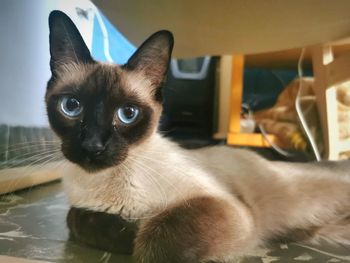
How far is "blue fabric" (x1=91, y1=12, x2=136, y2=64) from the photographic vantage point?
109 cm

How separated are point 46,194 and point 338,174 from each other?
100 cm

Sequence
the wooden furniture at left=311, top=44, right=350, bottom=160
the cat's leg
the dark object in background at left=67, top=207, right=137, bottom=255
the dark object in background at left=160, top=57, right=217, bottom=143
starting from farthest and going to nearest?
1. the dark object in background at left=160, top=57, right=217, bottom=143
2. the wooden furniture at left=311, top=44, right=350, bottom=160
3. the dark object in background at left=67, top=207, right=137, bottom=255
4. the cat's leg

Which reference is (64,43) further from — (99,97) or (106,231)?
(106,231)

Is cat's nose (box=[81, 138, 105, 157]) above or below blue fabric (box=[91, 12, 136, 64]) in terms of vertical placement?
below

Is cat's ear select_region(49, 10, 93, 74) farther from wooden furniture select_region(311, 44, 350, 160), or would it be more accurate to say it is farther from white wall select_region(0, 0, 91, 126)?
wooden furniture select_region(311, 44, 350, 160)

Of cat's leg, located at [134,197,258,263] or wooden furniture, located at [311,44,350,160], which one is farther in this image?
wooden furniture, located at [311,44,350,160]

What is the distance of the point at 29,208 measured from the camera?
3.89ft

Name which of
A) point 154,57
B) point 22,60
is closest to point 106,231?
point 154,57

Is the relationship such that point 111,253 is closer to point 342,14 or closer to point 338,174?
point 338,174

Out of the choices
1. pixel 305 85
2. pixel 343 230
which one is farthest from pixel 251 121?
pixel 343 230

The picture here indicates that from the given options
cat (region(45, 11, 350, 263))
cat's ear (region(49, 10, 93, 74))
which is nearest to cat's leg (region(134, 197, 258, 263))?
cat (region(45, 11, 350, 263))

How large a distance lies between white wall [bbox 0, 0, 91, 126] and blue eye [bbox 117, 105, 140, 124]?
0.42 meters

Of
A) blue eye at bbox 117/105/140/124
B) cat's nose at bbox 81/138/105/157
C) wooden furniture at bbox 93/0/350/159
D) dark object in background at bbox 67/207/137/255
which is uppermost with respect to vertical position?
wooden furniture at bbox 93/0/350/159

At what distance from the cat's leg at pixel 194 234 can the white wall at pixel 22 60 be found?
1.73ft
